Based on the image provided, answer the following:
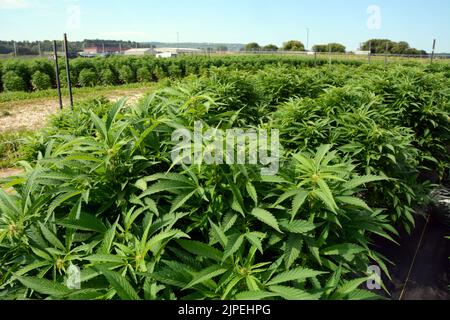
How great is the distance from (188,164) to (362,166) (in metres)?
1.62

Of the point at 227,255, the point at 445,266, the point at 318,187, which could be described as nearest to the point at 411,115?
the point at 445,266

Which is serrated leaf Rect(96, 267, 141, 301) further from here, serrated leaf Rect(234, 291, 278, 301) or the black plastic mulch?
the black plastic mulch

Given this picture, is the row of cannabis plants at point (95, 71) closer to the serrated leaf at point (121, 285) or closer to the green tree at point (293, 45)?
the serrated leaf at point (121, 285)

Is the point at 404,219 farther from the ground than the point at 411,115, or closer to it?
closer to it

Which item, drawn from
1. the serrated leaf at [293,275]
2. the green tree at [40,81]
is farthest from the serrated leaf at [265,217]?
the green tree at [40,81]

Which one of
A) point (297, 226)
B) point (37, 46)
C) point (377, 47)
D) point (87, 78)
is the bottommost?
point (297, 226)

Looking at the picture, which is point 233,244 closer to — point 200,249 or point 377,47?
point 200,249

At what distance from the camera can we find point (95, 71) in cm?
1856

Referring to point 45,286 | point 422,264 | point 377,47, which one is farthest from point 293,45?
point 45,286

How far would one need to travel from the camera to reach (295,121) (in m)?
2.71

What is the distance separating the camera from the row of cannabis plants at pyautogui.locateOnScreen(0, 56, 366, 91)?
1571cm

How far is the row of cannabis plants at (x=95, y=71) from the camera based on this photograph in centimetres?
1571

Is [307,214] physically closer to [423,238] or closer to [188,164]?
[188,164]
